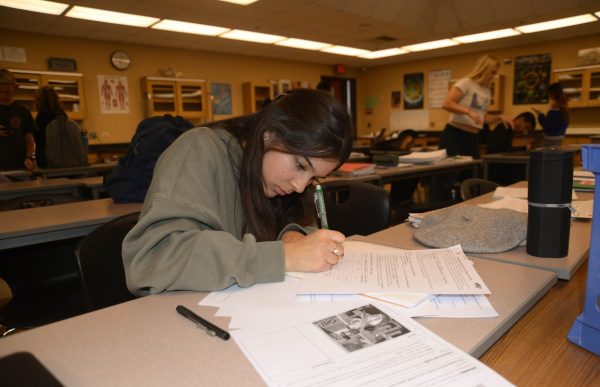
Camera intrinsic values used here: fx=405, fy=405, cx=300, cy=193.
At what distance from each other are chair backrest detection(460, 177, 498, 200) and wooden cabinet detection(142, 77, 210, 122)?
16.4ft

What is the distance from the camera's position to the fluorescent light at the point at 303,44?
619 centimetres

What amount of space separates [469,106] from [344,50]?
4169mm

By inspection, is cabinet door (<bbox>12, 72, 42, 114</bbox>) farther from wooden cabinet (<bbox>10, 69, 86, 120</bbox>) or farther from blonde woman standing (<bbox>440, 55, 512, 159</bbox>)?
blonde woman standing (<bbox>440, 55, 512, 159</bbox>)

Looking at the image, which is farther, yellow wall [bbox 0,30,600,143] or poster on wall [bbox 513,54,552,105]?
poster on wall [bbox 513,54,552,105]

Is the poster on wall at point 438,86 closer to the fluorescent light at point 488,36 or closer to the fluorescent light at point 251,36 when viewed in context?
the fluorescent light at point 488,36

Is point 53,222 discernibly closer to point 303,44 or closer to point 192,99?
point 192,99

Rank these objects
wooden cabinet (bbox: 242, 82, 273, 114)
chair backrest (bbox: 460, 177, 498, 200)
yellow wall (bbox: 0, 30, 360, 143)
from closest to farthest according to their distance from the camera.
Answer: chair backrest (bbox: 460, 177, 498, 200)
yellow wall (bbox: 0, 30, 360, 143)
wooden cabinet (bbox: 242, 82, 273, 114)

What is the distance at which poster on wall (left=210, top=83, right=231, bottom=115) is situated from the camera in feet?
22.9

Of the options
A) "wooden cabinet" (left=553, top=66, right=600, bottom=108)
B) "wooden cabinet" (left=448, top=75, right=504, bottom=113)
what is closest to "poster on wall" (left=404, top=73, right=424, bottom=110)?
"wooden cabinet" (left=448, top=75, right=504, bottom=113)

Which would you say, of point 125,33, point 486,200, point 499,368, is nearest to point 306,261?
point 499,368

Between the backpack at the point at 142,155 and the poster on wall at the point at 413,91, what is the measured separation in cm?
760

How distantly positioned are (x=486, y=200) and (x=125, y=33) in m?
5.29

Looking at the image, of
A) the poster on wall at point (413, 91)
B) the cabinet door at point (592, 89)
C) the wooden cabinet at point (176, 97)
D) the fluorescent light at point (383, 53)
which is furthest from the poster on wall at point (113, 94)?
the cabinet door at point (592, 89)

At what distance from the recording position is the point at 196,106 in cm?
655
